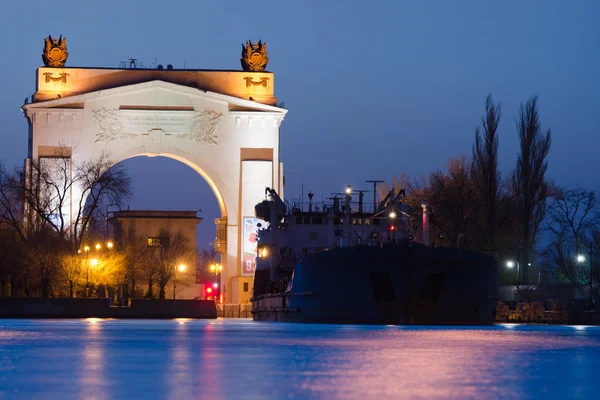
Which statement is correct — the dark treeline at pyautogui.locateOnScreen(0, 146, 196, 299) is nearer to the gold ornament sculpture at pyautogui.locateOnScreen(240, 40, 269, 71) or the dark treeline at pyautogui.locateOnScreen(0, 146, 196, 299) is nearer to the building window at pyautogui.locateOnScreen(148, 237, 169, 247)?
the gold ornament sculpture at pyautogui.locateOnScreen(240, 40, 269, 71)

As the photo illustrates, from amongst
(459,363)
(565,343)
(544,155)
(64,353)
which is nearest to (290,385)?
(459,363)

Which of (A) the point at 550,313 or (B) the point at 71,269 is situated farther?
(B) the point at 71,269

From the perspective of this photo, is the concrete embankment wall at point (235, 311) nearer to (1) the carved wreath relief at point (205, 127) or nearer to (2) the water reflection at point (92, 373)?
(1) the carved wreath relief at point (205, 127)

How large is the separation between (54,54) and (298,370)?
67372mm

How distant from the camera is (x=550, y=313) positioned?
1906 inches

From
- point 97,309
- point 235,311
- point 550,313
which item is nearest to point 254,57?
point 235,311

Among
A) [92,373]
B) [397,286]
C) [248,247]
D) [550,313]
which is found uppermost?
[248,247]

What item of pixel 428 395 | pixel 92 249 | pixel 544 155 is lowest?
pixel 428 395

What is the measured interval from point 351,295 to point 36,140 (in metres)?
43.8

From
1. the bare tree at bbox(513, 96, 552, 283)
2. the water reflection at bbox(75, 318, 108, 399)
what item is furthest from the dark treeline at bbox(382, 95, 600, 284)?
the water reflection at bbox(75, 318, 108, 399)

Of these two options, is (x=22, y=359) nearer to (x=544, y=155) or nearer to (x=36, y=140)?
(x=544, y=155)

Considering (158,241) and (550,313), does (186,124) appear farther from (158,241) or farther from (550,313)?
(550,313)

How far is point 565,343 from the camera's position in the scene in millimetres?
24766

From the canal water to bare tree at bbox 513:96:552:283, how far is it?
35.8 metres
